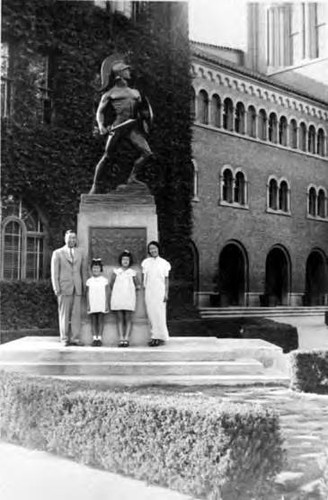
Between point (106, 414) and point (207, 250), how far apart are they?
1823cm

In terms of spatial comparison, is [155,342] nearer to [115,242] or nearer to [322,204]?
[115,242]

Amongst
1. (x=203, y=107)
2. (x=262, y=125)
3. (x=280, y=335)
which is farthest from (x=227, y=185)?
(x=280, y=335)

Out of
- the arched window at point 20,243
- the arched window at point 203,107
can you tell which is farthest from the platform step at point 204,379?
the arched window at point 203,107

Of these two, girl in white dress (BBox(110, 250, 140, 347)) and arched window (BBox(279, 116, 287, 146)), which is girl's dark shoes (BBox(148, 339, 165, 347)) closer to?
girl in white dress (BBox(110, 250, 140, 347))

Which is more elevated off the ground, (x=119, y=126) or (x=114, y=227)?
(x=119, y=126)

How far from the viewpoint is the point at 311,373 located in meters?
8.20

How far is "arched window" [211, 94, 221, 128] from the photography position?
24.0 m

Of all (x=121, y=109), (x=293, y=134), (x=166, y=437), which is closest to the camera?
(x=166, y=437)

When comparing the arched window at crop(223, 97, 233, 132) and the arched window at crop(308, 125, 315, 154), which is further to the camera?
the arched window at crop(223, 97, 233, 132)

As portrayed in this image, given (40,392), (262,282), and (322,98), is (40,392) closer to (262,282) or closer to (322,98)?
(262,282)

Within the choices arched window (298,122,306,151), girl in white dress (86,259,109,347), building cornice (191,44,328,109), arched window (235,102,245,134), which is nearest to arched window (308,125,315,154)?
arched window (298,122,306,151)

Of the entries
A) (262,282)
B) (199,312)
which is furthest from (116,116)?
(262,282)

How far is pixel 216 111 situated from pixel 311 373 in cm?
1755

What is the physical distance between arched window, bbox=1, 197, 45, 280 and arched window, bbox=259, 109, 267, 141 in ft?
39.4
